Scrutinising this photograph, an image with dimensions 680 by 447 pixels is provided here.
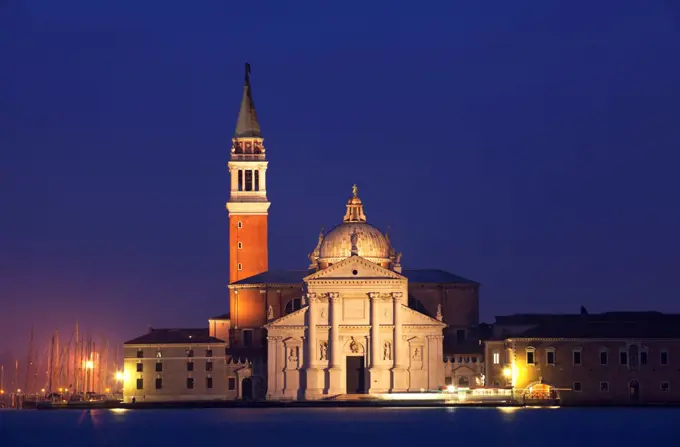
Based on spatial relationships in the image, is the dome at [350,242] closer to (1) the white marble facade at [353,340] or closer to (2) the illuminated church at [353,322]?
(2) the illuminated church at [353,322]

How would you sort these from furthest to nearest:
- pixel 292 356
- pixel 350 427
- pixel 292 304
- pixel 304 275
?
1. pixel 304 275
2. pixel 292 304
3. pixel 292 356
4. pixel 350 427

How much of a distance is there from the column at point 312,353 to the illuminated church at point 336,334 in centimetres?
6

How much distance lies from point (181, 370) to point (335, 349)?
9392mm

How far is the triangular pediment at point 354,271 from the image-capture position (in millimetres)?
133250

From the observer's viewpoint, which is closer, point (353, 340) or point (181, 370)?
point (353, 340)

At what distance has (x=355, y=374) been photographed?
135750mm

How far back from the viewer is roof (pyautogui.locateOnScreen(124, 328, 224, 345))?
138 metres

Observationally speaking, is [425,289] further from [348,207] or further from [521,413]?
[521,413]

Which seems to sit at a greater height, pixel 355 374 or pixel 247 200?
pixel 247 200

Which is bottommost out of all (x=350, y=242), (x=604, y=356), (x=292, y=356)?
(x=604, y=356)

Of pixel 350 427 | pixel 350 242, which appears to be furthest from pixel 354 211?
pixel 350 427

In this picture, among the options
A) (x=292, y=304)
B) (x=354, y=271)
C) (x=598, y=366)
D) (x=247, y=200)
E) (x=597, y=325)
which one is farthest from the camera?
(x=247, y=200)

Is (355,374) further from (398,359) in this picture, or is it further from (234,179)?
(234,179)

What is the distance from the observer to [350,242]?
13750 cm
